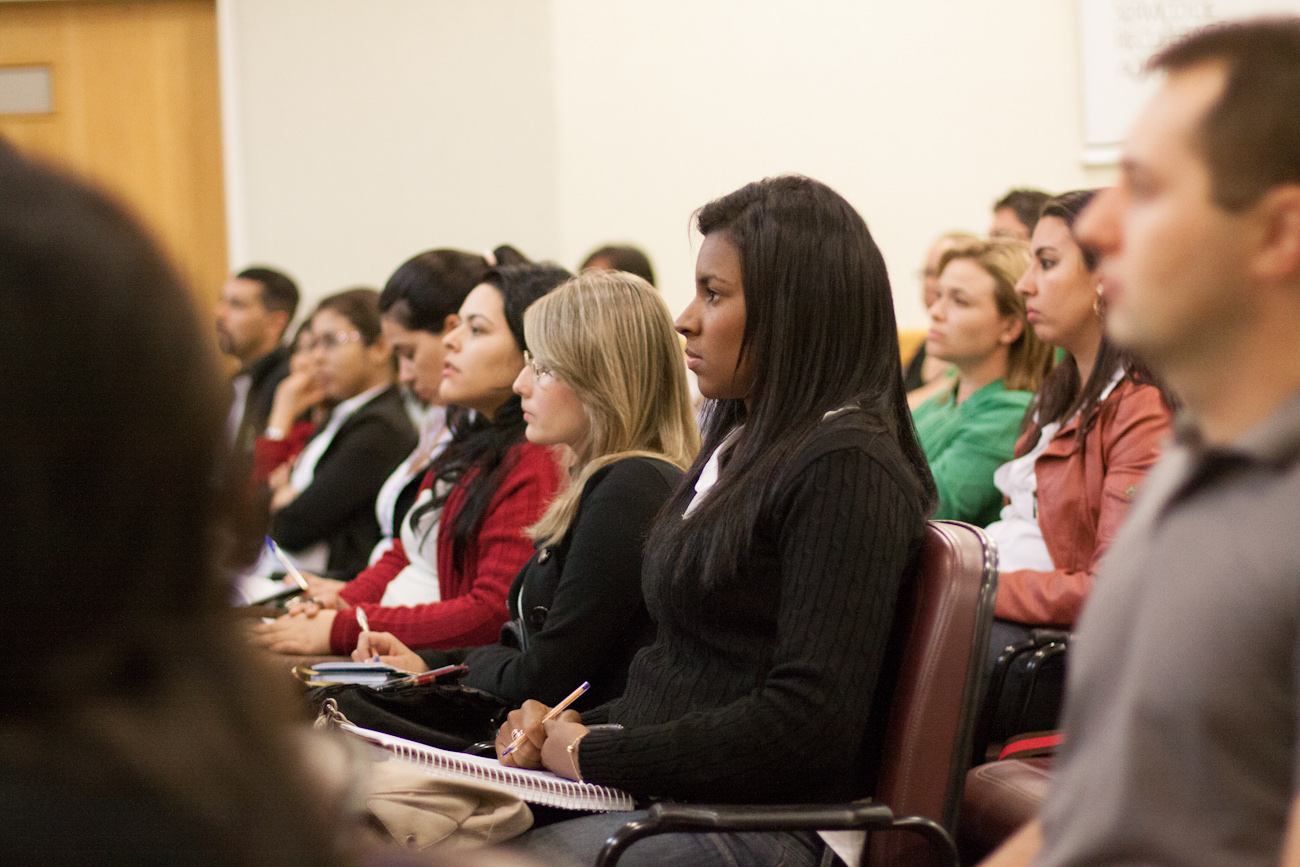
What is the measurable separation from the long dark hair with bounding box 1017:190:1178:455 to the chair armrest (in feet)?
4.20

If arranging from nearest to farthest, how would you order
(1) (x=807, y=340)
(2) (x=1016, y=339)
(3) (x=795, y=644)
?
(3) (x=795, y=644) → (1) (x=807, y=340) → (2) (x=1016, y=339)

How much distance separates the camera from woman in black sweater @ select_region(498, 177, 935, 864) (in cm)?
142

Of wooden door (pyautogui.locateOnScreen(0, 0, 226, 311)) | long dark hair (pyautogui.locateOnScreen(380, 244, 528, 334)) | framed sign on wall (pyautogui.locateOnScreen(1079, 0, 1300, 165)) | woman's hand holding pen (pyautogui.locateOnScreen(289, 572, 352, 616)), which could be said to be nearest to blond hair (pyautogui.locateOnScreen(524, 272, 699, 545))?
woman's hand holding pen (pyautogui.locateOnScreen(289, 572, 352, 616))

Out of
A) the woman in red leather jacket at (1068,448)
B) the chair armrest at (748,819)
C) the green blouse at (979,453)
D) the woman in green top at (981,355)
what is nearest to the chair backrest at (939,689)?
the chair armrest at (748,819)

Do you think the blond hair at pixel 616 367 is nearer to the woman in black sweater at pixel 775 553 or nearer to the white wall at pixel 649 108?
the woman in black sweater at pixel 775 553

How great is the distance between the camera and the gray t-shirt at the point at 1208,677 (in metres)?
0.79

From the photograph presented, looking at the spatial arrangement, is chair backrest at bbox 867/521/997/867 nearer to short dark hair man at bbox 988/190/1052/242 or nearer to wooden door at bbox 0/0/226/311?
short dark hair man at bbox 988/190/1052/242

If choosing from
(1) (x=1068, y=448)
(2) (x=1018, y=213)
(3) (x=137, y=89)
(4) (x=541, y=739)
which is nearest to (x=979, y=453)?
(1) (x=1068, y=448)

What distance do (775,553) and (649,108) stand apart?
152 inches

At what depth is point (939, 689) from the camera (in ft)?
4.71

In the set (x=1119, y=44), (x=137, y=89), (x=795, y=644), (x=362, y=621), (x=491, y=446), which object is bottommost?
(x=362, y=621)

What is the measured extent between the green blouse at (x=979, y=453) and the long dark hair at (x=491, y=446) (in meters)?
0.99

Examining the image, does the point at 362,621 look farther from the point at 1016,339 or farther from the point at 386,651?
the point at 1016,339

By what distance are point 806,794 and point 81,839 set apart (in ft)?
3.55
